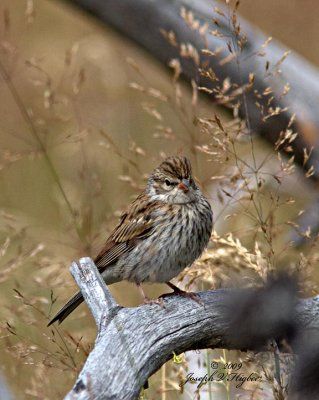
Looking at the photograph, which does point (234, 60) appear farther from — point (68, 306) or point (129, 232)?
point (68, 306)

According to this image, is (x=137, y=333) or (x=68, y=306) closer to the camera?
(x=137, y=333)

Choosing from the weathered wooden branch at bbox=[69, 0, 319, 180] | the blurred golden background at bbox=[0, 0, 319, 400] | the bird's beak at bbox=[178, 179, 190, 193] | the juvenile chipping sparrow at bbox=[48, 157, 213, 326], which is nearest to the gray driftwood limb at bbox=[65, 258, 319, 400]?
the blurred golden background at bbox=[0, 0, 319, 400]

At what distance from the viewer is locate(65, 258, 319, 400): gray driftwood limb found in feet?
10.6

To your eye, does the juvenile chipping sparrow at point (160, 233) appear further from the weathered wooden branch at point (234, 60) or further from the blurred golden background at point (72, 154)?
the weathered wooden branch at point (234, 60)

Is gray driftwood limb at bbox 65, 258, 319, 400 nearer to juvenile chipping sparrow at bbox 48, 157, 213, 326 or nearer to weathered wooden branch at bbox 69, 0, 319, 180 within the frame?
juvenile chipping sparrow at bbox 48, 157, 213, 326

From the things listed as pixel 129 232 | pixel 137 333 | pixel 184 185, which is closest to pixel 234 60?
pixel 184 185

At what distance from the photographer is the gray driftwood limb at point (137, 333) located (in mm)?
3219

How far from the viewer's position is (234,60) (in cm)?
702

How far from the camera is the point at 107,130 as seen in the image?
8.48 metres

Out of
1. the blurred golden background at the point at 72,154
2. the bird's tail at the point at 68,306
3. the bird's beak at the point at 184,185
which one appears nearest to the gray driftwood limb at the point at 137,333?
the blurred golden background at the point at 72,154

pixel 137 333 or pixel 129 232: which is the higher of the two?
pixel 137 333

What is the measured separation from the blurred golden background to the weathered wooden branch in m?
0.22

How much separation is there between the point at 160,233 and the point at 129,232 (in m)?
0.18

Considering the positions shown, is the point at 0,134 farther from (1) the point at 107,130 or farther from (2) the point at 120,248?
(2) the point at 120,248
